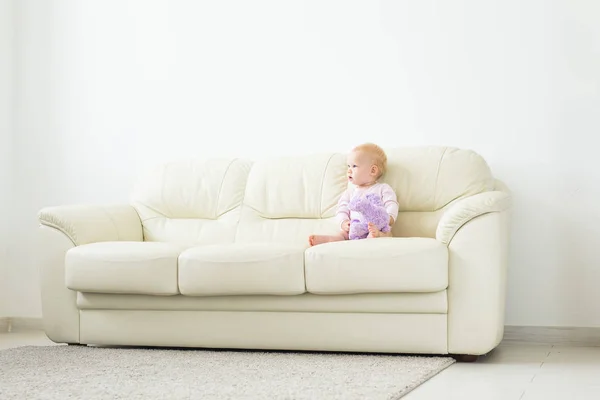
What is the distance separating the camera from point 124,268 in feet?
12.0

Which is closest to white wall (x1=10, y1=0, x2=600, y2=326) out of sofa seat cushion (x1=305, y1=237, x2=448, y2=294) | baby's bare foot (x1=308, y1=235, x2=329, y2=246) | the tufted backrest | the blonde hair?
the tufted backrest

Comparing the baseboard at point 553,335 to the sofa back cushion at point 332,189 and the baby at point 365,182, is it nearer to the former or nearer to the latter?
the sofa back cushion at point 332,189

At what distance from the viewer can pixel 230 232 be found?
4211 millimetres

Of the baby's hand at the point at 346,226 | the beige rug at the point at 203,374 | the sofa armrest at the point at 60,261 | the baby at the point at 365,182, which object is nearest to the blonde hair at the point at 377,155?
the baby at the point at 365,182

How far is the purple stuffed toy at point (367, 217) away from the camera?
3.76 metres

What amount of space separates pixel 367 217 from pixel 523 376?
998 millimetres

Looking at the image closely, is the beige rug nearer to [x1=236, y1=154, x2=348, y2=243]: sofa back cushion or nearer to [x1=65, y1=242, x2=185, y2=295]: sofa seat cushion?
[x1=65, y1=242, x2=185, y2=295]: sofa seat cushion

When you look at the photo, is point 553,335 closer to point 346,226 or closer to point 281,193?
point 346,226

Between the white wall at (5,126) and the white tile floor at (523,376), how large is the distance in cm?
277

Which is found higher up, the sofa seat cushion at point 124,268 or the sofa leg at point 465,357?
the sofa seat cushion at point 124,268

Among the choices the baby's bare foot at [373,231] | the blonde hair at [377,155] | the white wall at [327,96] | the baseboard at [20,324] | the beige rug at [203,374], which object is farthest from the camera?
the baseboard at [20,324]

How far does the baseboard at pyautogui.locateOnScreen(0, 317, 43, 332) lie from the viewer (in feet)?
16.0

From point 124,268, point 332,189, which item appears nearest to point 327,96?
point 332,189

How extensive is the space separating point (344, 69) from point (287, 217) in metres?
0.86
